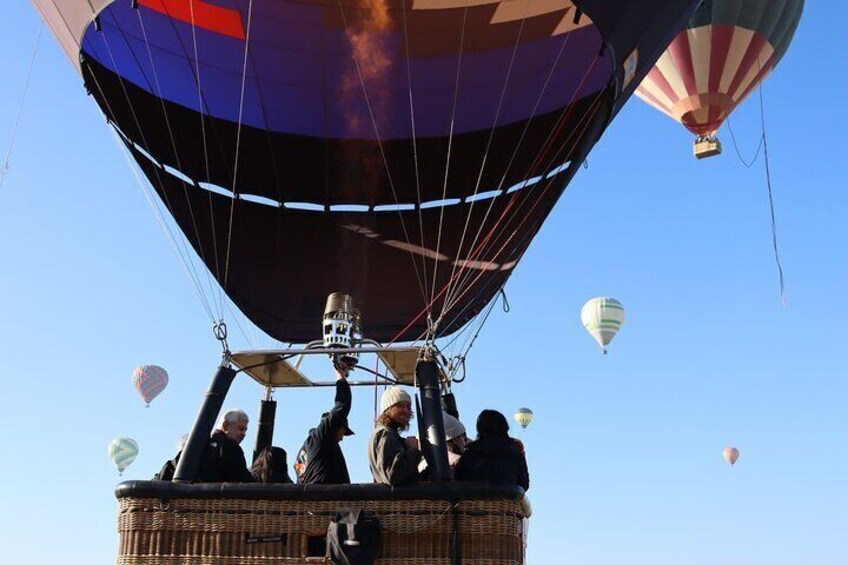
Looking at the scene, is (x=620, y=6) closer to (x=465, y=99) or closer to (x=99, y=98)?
(x=465, y=99)

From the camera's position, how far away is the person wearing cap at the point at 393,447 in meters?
3.62

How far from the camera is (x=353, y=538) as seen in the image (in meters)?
3.50

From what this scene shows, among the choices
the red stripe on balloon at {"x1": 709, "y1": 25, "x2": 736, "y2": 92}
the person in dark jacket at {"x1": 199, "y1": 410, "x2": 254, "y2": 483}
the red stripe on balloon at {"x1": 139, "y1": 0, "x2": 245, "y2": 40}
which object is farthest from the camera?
the red stripe on balloon at {"x1": 709, "y1": 25, "x2": 736, "y2": 92}

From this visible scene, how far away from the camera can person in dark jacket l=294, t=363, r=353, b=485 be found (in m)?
3.86

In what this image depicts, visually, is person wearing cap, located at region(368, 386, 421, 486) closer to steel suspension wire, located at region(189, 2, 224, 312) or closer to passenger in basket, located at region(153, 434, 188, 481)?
passenger in basket, located at region(153, 434, 188, 481)

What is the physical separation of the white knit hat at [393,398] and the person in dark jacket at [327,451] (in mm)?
189

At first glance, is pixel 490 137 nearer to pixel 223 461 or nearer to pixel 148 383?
pixel 223 461

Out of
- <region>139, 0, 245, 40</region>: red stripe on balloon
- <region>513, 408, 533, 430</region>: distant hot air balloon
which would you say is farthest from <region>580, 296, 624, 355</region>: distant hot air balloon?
<region>139, 0, 245, 40</region>: red stripe on balloon

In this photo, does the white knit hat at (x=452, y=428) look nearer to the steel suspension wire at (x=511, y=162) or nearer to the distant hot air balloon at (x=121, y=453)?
the steel suspension wire at (x=511, y=162)

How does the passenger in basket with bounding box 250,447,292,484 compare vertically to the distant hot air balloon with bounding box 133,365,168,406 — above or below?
below

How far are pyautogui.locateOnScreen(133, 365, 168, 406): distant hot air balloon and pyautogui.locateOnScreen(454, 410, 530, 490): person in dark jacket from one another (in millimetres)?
18598

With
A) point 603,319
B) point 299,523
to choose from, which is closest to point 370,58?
point 299,523

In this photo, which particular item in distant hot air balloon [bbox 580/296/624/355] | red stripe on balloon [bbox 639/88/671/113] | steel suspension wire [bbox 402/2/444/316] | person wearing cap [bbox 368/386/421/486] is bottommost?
person wearing cap [bbox 368/386/421/486]

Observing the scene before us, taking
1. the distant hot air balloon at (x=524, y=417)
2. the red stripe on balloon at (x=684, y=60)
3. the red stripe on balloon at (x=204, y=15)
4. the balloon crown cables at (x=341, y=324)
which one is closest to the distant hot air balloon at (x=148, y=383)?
the distant hot air balloon at (x=524, y=417)
